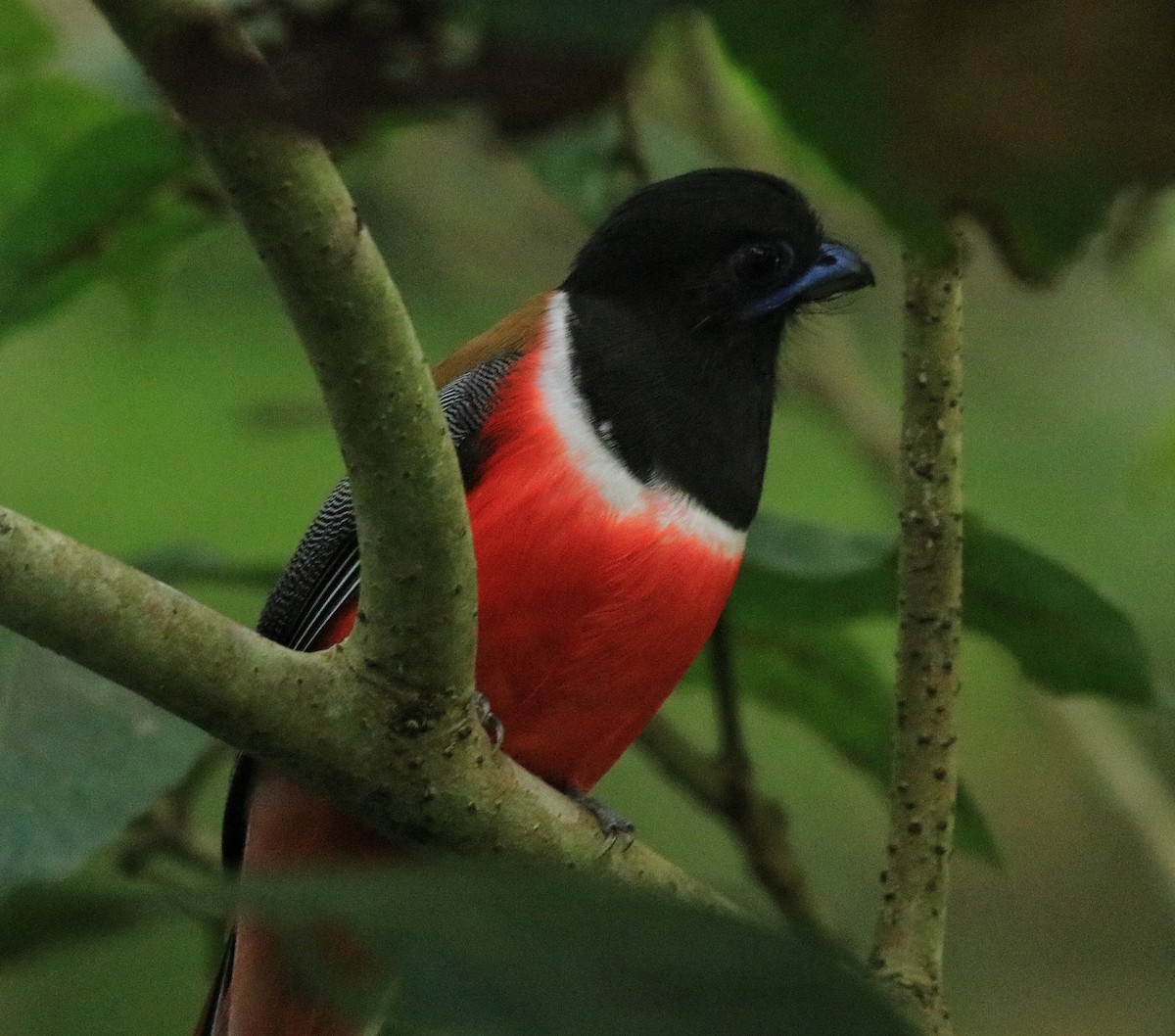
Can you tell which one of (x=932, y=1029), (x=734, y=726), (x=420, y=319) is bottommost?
(x=420, y=319)

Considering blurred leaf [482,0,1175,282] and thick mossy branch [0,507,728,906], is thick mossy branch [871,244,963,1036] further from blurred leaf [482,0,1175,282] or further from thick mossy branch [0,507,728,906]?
blurred leaf [482,0,1175,282]

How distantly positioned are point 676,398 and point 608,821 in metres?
0.68

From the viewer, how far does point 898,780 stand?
2.10 metres

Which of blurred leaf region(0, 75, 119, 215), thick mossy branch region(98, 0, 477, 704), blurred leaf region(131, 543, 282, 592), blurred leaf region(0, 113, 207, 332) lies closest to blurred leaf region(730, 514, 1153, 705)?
blurred leaf region(131, 543, 282, 592)

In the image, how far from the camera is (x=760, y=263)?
273cm

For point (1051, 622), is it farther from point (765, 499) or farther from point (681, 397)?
point (765, 499)

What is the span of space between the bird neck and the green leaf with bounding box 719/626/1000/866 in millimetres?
340

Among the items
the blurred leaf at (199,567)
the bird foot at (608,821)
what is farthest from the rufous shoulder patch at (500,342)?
the bird foot at (608,821)

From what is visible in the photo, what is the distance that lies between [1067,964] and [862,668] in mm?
2938

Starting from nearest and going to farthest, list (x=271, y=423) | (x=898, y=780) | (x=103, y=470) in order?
(x=898, y=780), (x=271, y=423), (x=103, y=470)

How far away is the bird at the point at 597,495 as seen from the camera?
7.98ft

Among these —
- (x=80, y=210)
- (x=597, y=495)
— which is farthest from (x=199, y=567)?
(x=597, y=495)

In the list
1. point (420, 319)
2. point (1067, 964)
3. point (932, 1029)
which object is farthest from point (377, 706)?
point (1067, 964)

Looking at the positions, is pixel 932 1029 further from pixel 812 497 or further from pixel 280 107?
pixel 812 497
